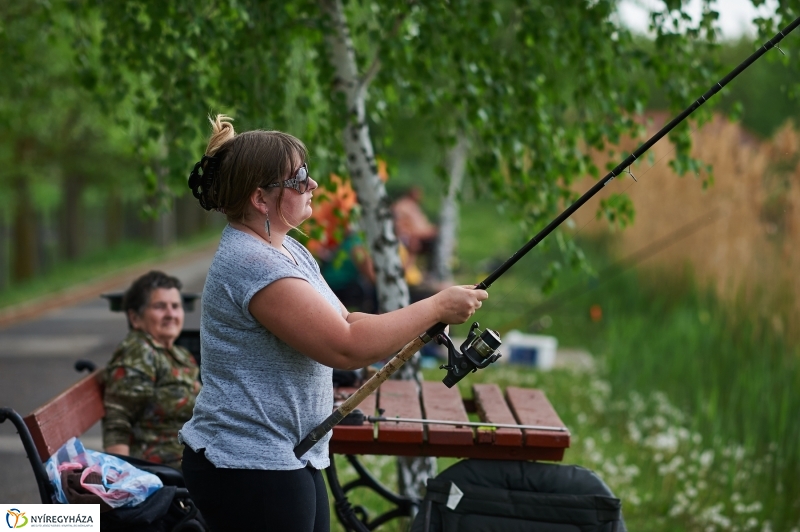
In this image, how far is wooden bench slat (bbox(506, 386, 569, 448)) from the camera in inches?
136

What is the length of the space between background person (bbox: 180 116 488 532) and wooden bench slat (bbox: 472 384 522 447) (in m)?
0.96

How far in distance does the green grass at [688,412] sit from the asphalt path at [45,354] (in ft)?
7.23

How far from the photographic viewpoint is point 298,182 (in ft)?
8.48

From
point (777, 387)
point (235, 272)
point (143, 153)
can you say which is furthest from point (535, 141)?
point (235, 272)

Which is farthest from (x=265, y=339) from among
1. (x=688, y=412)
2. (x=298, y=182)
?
(x=688, y=412)

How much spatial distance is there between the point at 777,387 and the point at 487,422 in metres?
3.42

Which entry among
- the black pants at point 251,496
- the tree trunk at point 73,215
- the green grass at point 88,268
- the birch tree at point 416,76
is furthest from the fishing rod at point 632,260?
the tree trunk at point 73,215

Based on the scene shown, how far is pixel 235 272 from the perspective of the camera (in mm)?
2508

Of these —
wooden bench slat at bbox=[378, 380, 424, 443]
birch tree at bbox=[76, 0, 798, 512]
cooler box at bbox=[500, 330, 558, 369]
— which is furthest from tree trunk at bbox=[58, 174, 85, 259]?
wooden bench slat at bbox=[378, 380, 424, 443]

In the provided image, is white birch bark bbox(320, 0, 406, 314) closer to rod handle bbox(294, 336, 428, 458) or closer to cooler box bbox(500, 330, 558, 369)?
rod handle bbox(294, 336, 428, 458)

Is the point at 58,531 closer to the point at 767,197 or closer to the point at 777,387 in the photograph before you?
the point at 777,387

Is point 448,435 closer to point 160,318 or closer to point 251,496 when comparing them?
point 251,496

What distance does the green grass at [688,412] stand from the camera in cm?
572

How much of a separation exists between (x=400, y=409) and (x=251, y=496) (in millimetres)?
1327
